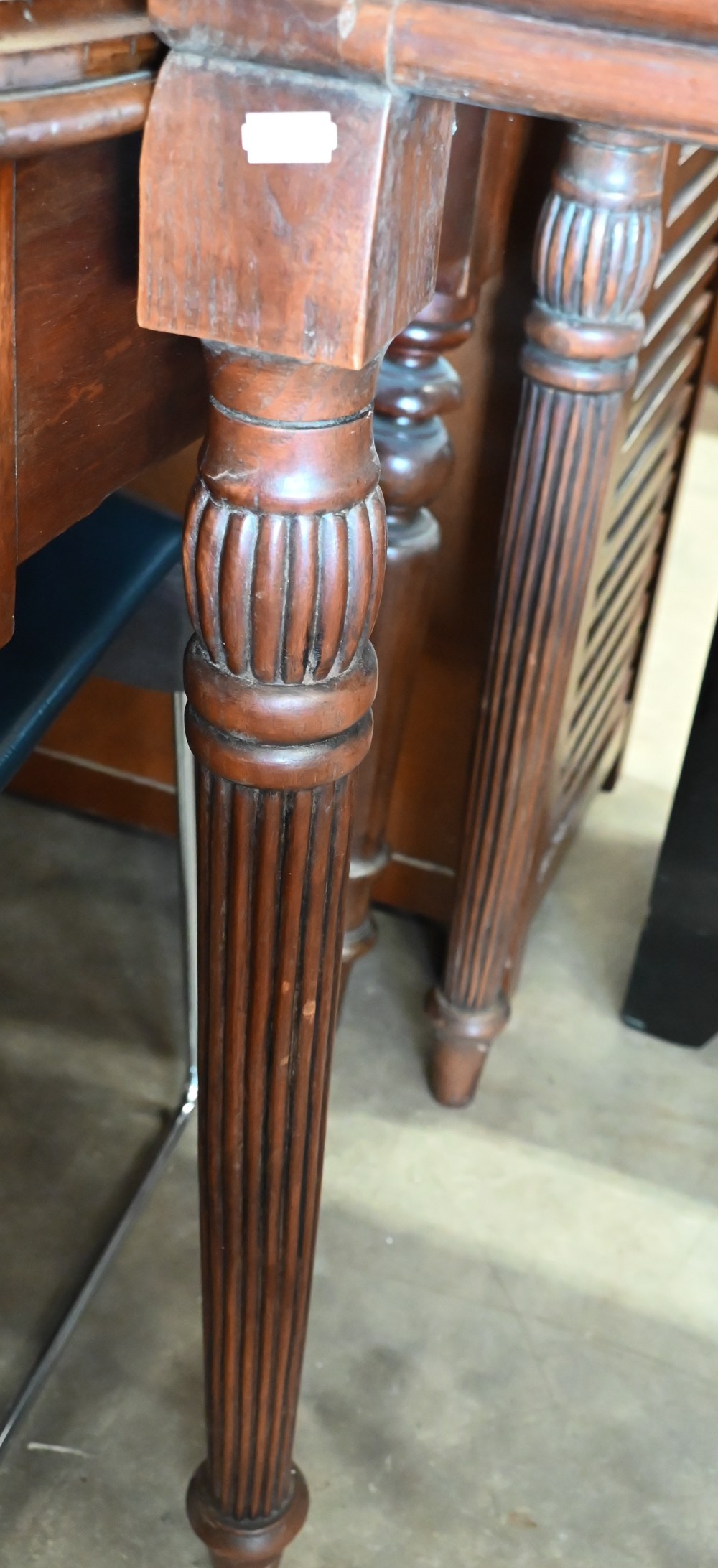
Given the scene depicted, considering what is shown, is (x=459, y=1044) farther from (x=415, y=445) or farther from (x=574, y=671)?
(x=415, y=445)

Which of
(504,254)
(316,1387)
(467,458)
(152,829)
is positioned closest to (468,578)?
(467,458)

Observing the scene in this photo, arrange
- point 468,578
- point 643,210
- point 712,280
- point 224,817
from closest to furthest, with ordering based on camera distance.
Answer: point 224,817, point 643,210, point 468,578, point 712,280

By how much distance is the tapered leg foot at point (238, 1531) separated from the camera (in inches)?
29.5

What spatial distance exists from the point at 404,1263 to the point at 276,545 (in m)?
0.69

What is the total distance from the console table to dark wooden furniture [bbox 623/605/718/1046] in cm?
60

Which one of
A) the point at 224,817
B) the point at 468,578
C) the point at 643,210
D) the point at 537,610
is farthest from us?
the point at 468,578

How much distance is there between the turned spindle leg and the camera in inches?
16.2

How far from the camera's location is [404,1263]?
39.6 inches

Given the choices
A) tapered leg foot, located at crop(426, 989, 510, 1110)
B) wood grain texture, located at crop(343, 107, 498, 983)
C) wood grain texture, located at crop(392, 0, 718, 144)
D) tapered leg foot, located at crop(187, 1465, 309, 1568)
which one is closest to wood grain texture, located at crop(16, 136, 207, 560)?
wood grain texture, located at crop(392, 0, 718, 144)

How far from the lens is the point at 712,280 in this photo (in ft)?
4.51

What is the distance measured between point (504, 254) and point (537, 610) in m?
0.23

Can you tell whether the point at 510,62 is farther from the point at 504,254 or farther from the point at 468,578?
the point at 468,578

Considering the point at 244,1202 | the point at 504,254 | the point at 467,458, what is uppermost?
the point at 504,254

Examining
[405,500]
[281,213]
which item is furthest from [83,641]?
[281,213]
